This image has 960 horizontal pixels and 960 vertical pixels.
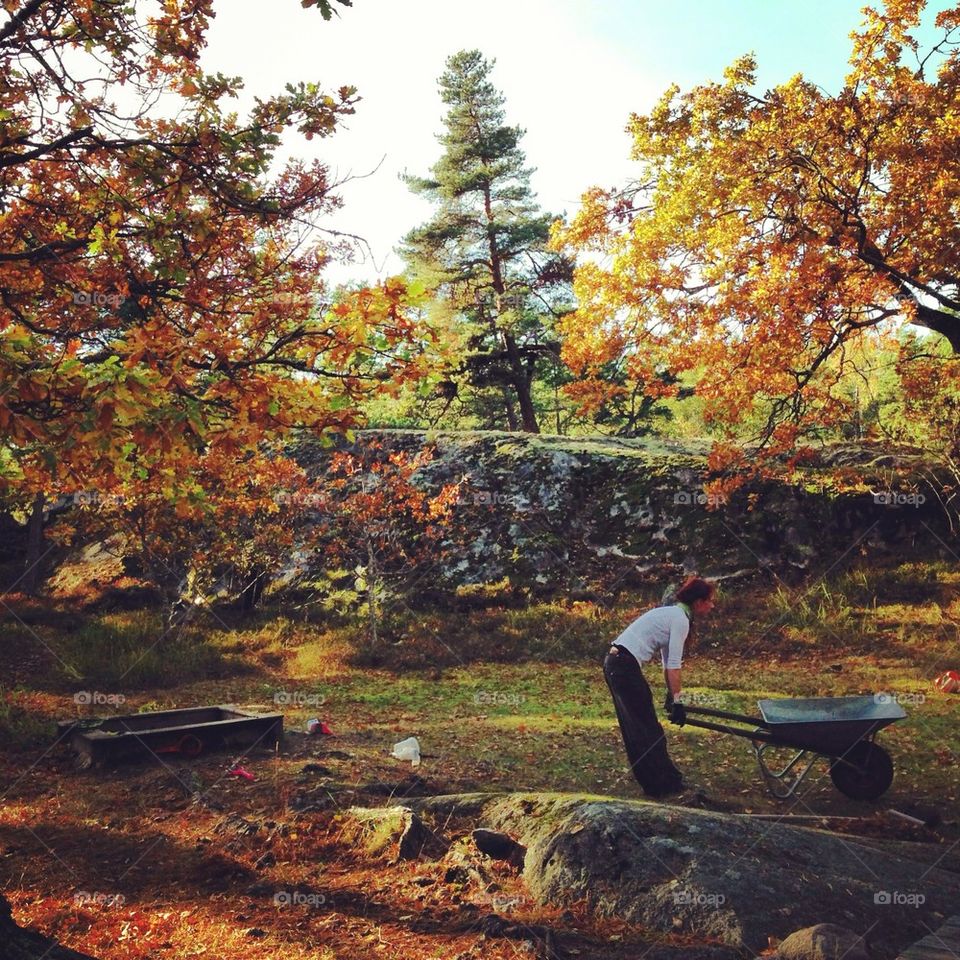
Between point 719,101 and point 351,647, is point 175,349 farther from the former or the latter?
point 351,647

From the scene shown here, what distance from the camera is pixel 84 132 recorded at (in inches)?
200

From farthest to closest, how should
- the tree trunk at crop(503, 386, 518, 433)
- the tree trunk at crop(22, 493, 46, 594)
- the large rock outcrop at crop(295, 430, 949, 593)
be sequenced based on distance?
the tree trunk at crop(503, 386, 518, 433)
the tree trunk at crop(22, 493, 46, 594)
the large rock outcrop at crop(295, 430, 949, 593)

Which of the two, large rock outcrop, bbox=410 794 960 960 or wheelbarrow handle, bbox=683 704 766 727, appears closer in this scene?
large rock outcrop, bbox=410 794 960 960

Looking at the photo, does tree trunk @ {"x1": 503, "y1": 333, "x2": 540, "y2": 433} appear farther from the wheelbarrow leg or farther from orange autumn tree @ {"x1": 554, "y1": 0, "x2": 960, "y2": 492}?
the wheelbarrow leg

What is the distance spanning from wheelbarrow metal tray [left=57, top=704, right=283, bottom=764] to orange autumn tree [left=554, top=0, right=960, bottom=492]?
292 inches

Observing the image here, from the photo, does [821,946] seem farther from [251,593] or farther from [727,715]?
[251,593]

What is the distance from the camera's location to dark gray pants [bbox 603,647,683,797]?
743 cm

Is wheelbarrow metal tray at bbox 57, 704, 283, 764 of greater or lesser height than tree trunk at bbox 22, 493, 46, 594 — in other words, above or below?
below

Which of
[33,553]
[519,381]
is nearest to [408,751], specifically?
[33,553]

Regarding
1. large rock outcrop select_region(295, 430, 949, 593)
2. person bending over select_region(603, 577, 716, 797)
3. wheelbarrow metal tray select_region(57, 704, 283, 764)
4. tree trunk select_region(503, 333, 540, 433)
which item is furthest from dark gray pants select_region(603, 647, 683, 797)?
tree trunk select_region(503, 333, 540, 433)

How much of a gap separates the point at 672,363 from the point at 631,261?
1.89 metres

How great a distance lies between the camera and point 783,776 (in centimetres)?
816

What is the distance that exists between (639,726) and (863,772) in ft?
6.88

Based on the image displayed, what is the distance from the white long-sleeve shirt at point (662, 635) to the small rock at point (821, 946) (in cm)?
323
